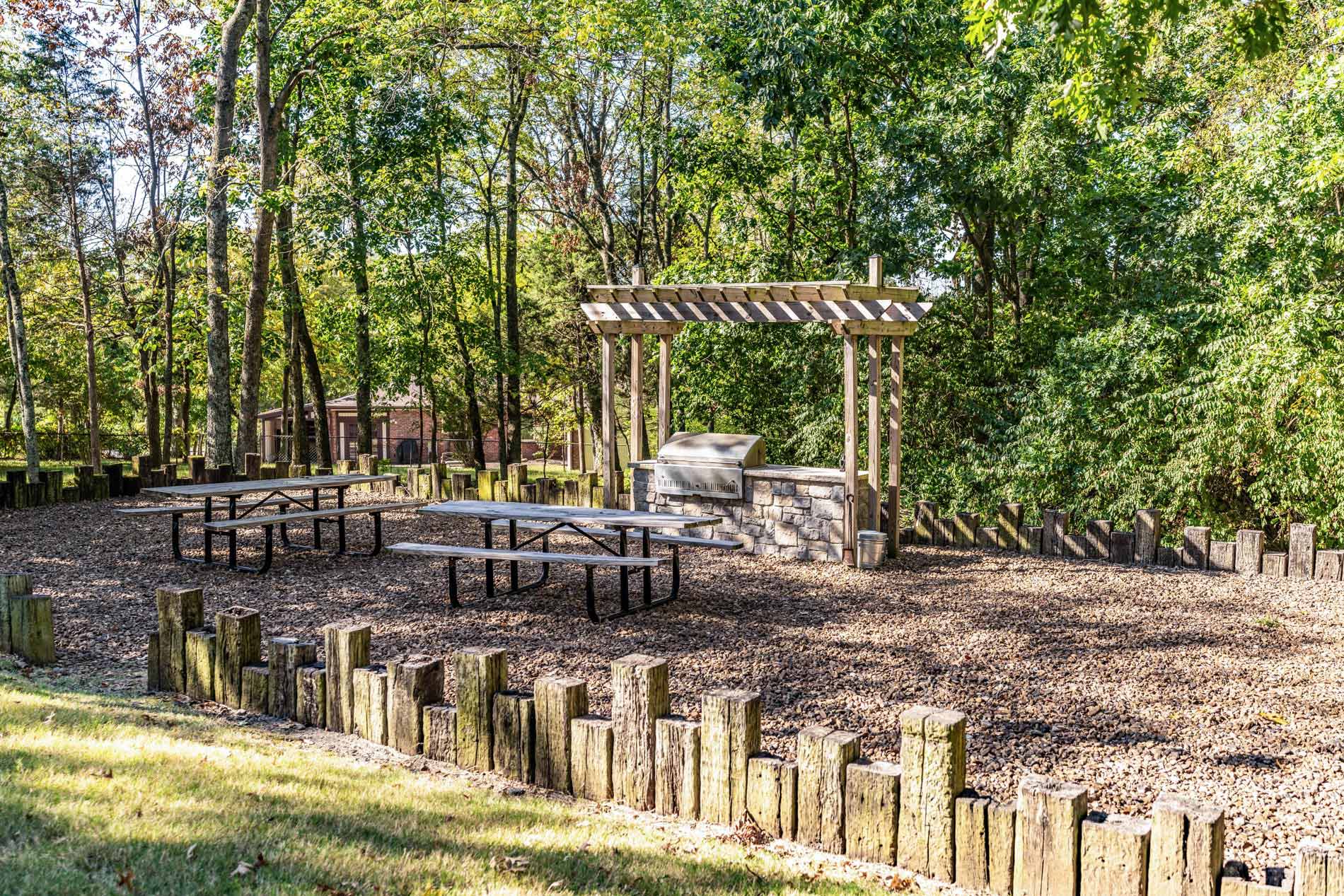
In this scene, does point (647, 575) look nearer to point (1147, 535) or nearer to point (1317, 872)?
point (1317, 872)

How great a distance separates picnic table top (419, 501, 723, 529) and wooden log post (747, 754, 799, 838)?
3.41m

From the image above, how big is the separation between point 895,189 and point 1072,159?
221 cm

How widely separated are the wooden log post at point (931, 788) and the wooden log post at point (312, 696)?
2496 mm

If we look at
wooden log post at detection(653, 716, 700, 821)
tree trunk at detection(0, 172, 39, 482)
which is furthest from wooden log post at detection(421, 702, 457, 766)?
tree trunk at detection(0, 172, 39, 482)

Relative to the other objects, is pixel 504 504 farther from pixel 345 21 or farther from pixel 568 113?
pixel 568 113

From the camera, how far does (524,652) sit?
575cm

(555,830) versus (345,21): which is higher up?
(345,21)

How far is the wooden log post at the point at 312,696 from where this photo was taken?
4.37 m

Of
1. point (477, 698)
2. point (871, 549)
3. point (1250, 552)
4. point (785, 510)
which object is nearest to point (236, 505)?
point (785, 510)

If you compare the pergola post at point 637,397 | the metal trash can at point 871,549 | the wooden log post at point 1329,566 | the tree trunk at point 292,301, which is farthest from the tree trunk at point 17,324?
the wooden log post at point 1329,566

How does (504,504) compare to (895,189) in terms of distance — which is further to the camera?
(895,189)

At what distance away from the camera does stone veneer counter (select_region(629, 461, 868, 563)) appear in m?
9.05

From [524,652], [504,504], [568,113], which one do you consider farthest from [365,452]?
[524,652]

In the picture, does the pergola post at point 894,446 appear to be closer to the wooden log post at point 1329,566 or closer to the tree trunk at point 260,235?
the wooden log post at point 1329,566
